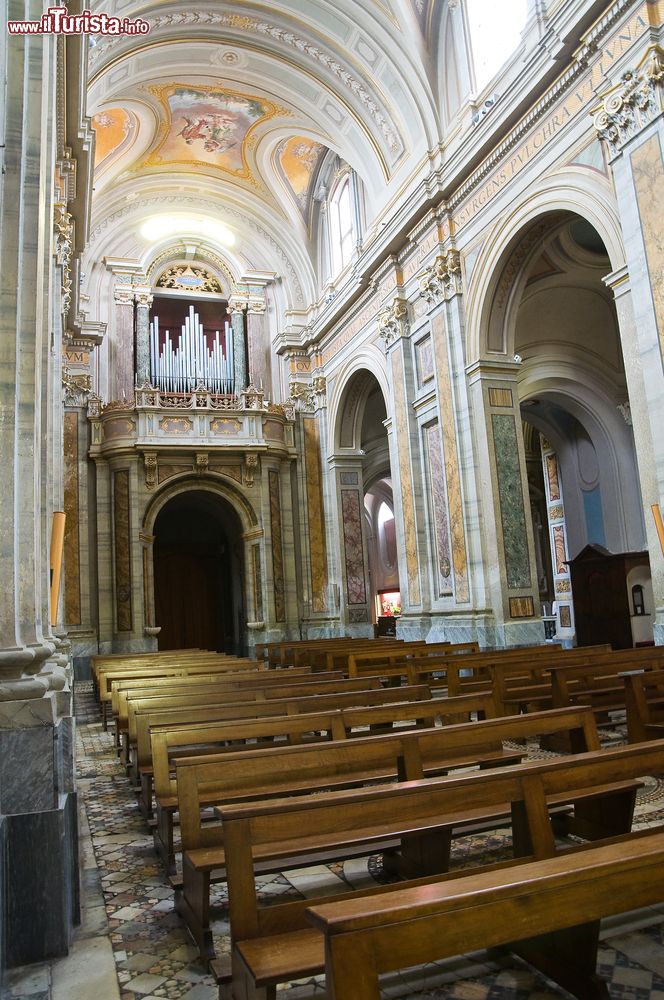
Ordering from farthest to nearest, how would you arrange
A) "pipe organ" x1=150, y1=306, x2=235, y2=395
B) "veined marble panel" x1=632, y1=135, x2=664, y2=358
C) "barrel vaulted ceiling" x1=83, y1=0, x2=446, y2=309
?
"pipe organ" x1=150, y1=306, x2=235, y2=395
"barrel vaulted ceiling" x1=83, y1=0, x2=446, y2=309
"veined marble panel" x1=632, y1=135, x2=664, y2=358

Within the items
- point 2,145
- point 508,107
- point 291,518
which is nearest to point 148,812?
point 2,145

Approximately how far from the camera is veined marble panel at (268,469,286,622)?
17.9m

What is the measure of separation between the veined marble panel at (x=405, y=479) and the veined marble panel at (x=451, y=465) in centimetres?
126

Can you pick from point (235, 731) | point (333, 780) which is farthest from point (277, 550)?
point (333, 780)

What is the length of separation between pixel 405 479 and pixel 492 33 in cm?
704

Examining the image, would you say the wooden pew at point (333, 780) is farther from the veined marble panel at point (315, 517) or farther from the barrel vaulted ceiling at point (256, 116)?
the veined marble panel at point (315, 517)

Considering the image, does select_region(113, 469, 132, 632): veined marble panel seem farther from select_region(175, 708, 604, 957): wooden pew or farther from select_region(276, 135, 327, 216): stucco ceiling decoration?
select_region(175, 708, 604, 957): wooden pew

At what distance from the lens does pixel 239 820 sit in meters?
2.24

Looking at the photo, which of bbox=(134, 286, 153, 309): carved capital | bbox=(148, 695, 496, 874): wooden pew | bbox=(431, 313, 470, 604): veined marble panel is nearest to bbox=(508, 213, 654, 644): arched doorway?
bbox=(431, 313, 470, 604): veined marble panel

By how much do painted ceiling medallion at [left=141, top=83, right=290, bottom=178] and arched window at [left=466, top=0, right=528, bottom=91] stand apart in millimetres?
5884

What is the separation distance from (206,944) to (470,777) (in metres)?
1.19

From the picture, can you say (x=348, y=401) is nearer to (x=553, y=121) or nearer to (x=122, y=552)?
(x=122, y=552)

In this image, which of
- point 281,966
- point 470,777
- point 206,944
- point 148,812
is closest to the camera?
point 281,966

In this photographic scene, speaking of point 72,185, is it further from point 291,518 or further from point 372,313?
point 291,518
